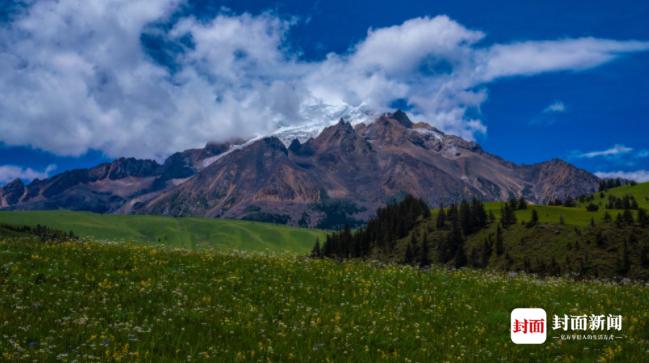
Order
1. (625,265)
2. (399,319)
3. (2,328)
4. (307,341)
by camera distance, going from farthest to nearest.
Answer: (625,265) < (399,319) < (307,341) < (2,328)

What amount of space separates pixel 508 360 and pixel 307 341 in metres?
4.71

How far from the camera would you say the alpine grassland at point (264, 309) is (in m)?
12.3

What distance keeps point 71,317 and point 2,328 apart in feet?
4.94

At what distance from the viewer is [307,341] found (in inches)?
514

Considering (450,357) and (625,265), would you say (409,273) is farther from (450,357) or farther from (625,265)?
(625,265)

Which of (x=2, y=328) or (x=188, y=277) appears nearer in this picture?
(x=2, y=328)

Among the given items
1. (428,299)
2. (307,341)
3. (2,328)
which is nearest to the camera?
(2,328)

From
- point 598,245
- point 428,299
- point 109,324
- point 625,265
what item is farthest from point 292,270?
point 598,245

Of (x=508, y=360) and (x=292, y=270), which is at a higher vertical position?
(x=292, y=270)

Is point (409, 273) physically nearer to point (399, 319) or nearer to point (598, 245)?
point (399, 319)

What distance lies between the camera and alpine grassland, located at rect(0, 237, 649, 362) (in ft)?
40.2

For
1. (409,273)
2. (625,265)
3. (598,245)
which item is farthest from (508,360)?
(598,245)

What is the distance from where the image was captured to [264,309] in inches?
610

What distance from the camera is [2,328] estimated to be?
12.2m
